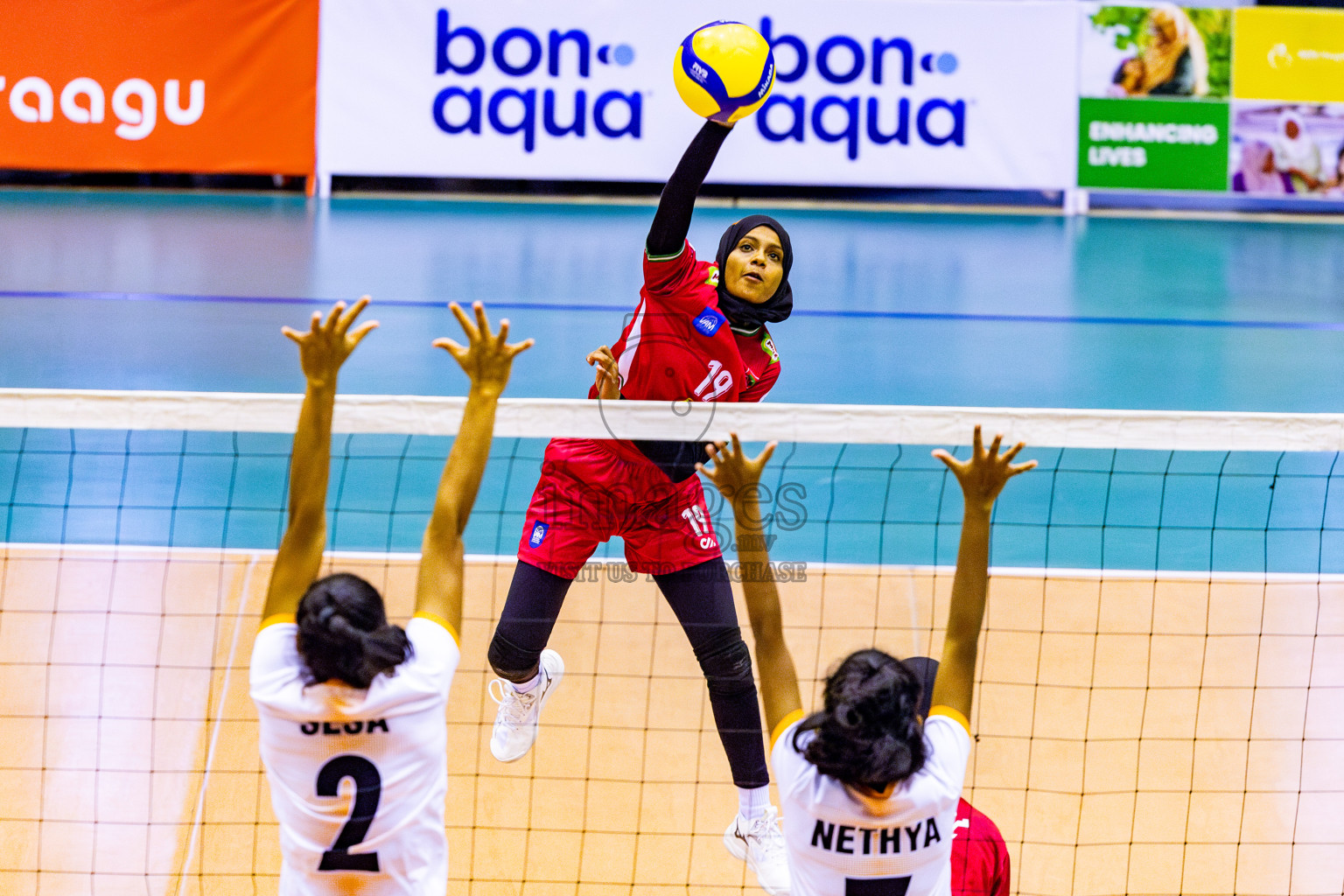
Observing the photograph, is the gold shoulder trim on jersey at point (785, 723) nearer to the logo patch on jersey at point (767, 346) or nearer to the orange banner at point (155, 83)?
the logo patch on jersey at point (767, 346)

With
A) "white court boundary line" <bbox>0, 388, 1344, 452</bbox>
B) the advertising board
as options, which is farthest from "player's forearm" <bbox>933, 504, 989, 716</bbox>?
the advertising board

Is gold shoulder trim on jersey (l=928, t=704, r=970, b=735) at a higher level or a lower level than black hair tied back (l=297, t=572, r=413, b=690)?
lower

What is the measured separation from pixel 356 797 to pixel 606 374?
1.75 metres

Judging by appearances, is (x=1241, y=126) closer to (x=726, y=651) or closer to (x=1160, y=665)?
(x=1160, y=665)

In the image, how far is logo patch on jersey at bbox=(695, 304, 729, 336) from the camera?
163 inches

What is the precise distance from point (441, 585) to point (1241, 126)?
1570 cm

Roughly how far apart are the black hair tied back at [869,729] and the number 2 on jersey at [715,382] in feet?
6.10

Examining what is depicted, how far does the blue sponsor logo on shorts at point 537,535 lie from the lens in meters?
4.23

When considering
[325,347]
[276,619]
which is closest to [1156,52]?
[325,347]

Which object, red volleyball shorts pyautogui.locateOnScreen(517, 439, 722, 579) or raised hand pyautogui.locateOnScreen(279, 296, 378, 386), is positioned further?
red volleyball shorts pyautogui.locateOnScreen(517, 439, 722, 579)

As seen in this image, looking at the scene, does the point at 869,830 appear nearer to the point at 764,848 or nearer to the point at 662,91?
the point at 764,848

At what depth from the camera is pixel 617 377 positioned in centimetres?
398

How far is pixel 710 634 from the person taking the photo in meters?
4.14

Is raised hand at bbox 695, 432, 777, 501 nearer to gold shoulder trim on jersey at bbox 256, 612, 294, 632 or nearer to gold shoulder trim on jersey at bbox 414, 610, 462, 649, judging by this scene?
gold shoulder trim on jersey at bbox 414, 610, 462, 649
